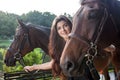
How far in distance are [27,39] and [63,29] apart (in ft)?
6.96

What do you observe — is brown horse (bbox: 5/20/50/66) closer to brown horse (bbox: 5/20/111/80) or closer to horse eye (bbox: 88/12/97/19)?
brown horse (bbox: 5/20/111/80)

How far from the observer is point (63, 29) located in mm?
3230

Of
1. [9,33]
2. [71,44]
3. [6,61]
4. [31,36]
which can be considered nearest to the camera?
[71,44]

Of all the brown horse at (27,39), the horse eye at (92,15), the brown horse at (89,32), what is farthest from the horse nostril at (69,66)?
the brown horse at (27,39)

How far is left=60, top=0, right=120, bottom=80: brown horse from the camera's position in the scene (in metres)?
2.31

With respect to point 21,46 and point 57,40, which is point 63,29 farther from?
point 21,46

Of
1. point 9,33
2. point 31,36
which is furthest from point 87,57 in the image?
point 9,33

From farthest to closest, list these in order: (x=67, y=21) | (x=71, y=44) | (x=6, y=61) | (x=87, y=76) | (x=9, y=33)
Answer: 1. (x=9, y=33)
2. (x=6, y=61)
3. (x=67, y=21)
4. (x=87, y=76)
5. (x=71, y=44)

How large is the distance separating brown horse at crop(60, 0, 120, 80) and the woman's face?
0.74 meters

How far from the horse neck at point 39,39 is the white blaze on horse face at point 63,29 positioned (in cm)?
163

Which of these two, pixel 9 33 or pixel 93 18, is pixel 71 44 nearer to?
pixel 93 18

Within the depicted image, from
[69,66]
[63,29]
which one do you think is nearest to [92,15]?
[69,66]

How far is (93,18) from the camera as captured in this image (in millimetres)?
2375

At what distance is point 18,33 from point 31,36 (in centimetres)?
28
